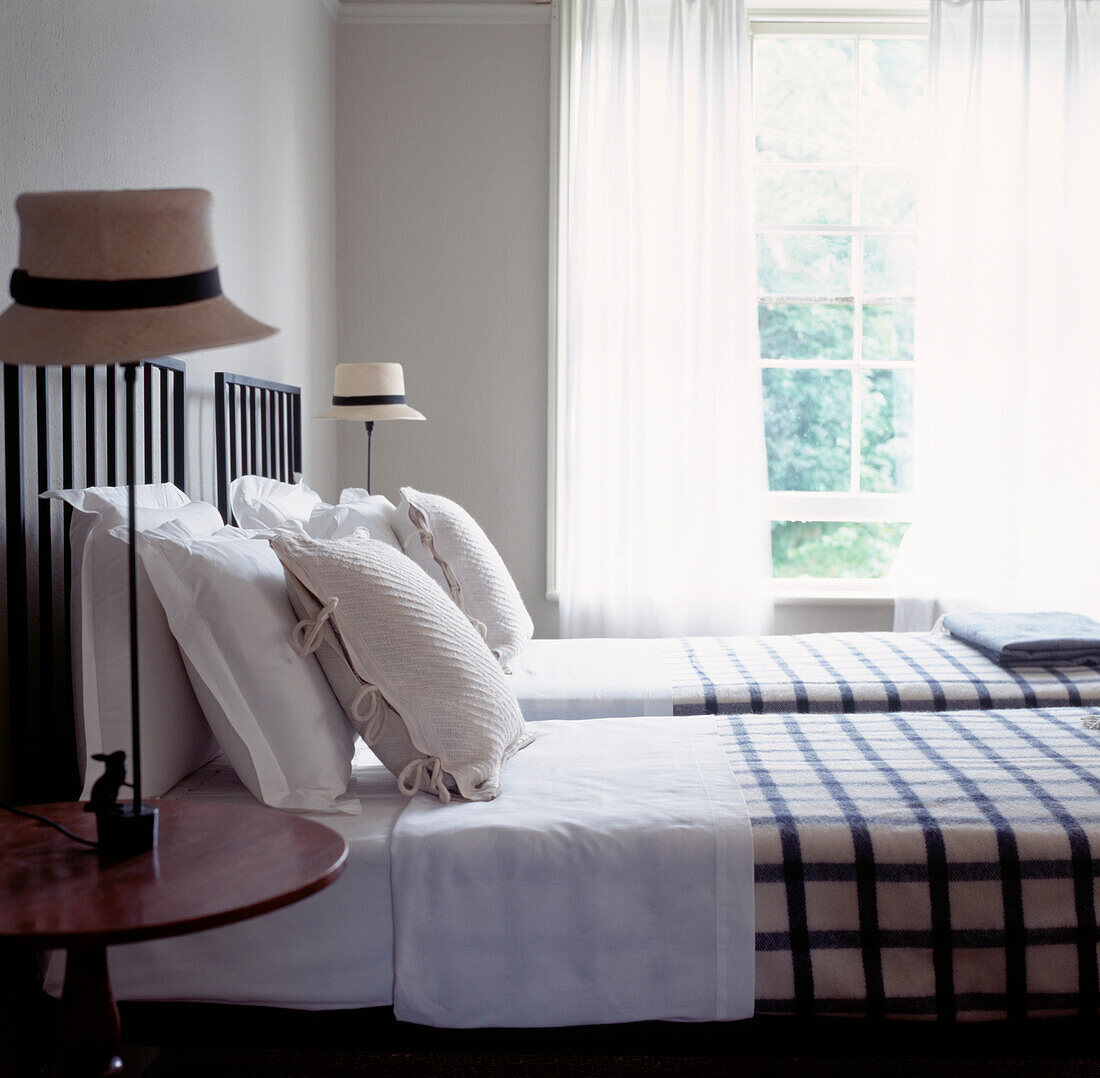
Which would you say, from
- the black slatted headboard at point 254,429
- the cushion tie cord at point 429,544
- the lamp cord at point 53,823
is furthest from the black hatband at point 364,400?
the lamp cord at point 53,823

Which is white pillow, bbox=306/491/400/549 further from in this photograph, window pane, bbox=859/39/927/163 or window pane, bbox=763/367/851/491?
window pane, bbox=859/39/927/163

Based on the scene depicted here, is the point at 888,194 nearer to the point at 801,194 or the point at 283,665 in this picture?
the point at 801,194

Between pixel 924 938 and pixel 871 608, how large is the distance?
10.4ft

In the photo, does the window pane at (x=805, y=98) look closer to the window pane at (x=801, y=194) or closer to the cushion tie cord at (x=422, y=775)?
the window pane at (x=801, y=194)

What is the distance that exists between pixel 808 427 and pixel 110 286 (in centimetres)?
386

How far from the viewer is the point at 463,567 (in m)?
2.76

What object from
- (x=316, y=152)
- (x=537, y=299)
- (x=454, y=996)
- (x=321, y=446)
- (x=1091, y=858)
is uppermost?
(x=316, y=152)

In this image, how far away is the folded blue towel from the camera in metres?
2.72

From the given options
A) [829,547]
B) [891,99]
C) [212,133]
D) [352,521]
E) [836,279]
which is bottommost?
[829,547]

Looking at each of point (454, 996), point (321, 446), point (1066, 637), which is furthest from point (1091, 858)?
point (321, 446)

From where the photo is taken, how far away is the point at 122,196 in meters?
1.18

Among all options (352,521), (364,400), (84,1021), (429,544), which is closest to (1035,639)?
(429,544)

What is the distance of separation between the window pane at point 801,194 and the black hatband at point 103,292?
379cm

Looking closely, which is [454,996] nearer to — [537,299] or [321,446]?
[321,446]
